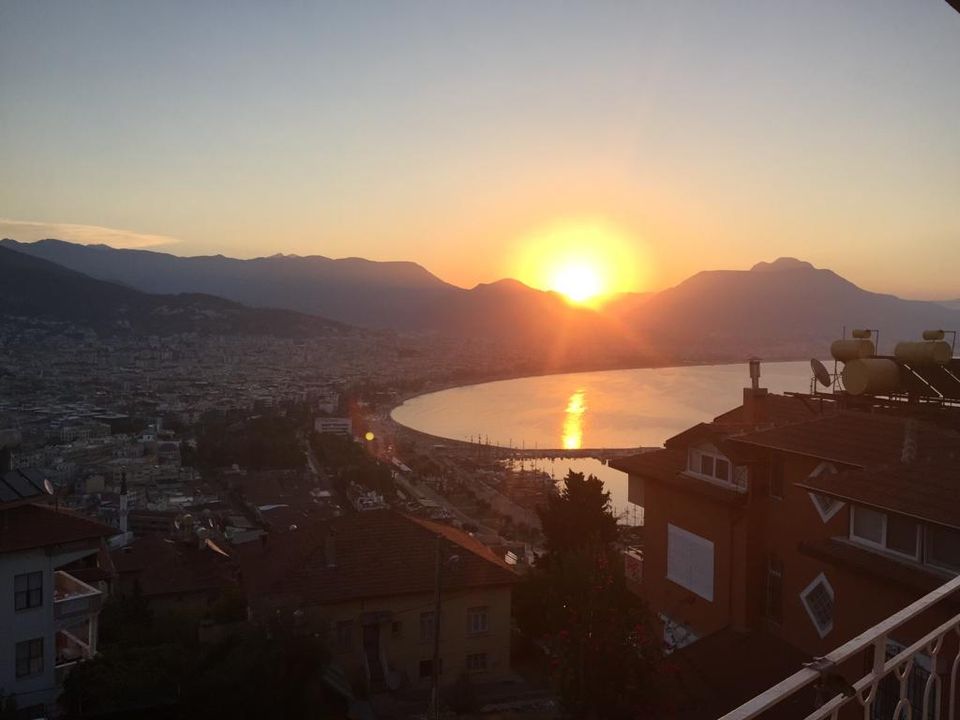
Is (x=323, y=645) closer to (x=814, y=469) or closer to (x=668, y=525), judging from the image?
(x=668, y=525)

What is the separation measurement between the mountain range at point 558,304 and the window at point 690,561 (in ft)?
182

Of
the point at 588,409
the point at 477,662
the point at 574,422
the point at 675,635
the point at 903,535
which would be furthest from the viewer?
the point at 588,409

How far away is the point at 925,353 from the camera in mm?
3662

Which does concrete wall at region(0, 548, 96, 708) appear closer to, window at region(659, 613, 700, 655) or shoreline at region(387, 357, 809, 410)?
window at region(659, 613, 700, 655)

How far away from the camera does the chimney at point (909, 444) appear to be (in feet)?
8.65

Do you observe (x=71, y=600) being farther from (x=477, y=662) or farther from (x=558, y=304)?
(x=558, y=304)

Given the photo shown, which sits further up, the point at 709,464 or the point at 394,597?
the point at 709,464

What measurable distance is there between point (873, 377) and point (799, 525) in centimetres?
102

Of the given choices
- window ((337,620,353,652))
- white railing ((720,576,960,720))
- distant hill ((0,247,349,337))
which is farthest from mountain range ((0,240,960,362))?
white railing ((720,576,960,720))

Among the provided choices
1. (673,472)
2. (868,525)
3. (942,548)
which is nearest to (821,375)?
(673,472)

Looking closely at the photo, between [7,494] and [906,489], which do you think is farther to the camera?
[7,494]

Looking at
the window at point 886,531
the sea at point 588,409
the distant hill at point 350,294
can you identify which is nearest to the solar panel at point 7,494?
the window at point 886,531

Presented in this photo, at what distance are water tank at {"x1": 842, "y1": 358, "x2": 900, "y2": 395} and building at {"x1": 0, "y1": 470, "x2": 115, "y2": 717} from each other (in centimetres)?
440

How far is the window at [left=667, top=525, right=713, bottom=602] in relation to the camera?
3658 millimetres
